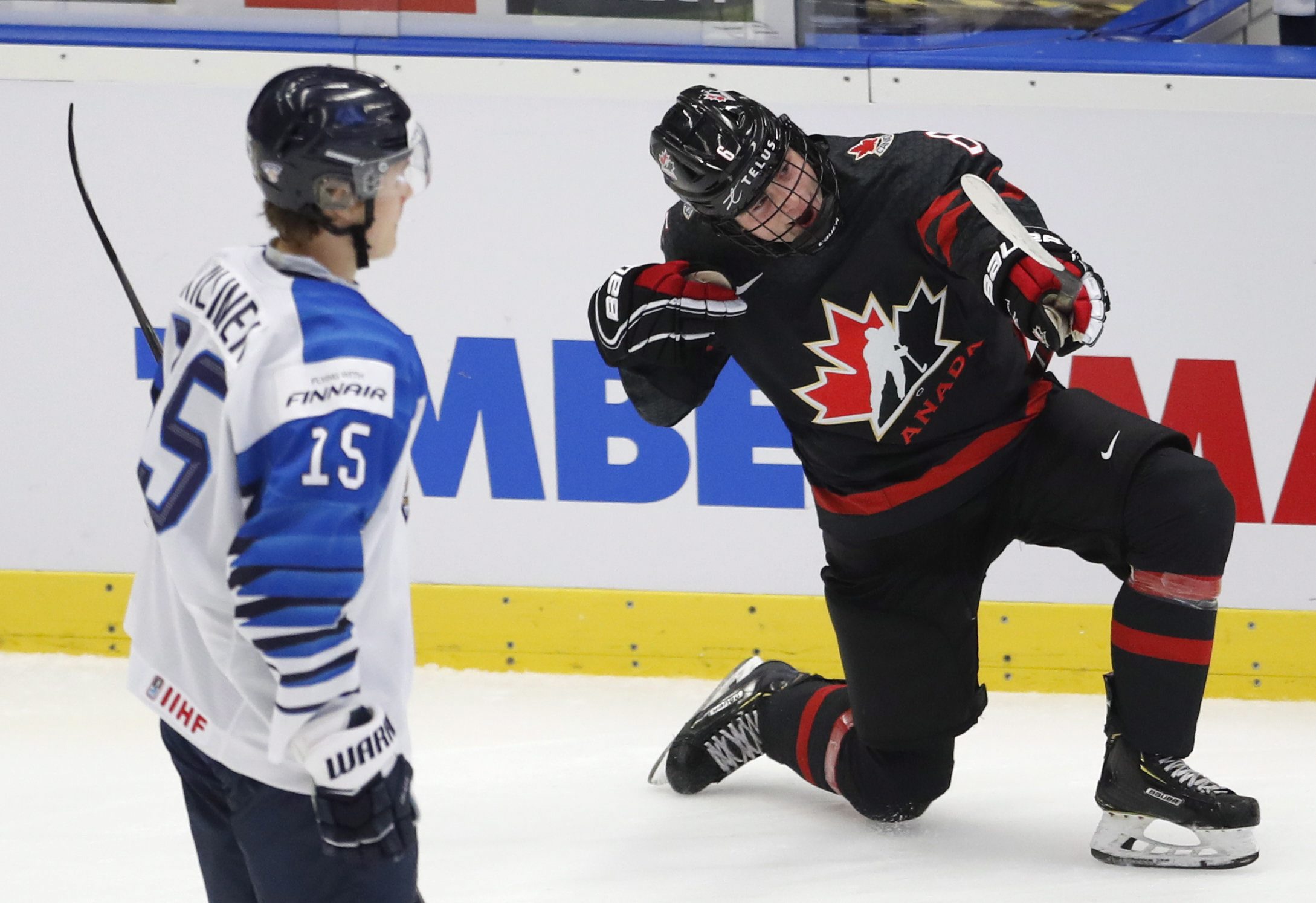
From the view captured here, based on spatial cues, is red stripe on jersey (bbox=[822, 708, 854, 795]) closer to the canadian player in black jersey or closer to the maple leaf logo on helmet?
the canadian player in black jersey

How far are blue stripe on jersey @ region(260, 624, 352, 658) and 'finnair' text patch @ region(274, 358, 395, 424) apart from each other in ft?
0.56

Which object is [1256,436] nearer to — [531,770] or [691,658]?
[691,658]

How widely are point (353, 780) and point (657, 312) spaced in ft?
3.62

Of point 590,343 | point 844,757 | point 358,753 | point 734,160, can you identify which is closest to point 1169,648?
point 844,757

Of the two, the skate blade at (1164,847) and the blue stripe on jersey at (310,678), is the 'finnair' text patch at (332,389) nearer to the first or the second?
the blue stripe on jersey at (310,678)

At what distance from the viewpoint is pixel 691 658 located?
313cm

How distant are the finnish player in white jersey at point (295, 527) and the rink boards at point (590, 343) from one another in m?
1.78

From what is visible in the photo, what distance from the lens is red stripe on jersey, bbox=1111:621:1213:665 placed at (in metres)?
2.03

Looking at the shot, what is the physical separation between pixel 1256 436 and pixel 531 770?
1599 millimetres

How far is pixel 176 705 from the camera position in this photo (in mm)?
1275

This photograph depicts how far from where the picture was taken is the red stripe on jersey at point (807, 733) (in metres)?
2.39

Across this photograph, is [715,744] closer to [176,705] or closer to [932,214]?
[932,214]

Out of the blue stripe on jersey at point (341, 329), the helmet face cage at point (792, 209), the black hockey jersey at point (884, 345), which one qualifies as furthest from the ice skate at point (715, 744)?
the blue stripe on jersey at point (341, 329)

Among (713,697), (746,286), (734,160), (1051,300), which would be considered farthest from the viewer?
(713,697)
